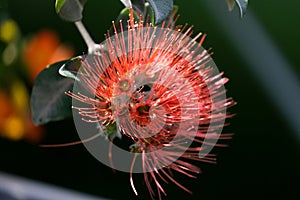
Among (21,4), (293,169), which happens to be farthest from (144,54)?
(293,169)

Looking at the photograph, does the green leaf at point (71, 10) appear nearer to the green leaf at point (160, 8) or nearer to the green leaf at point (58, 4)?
the green leaf at point (58, 4)

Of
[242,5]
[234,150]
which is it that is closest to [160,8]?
[242,5]

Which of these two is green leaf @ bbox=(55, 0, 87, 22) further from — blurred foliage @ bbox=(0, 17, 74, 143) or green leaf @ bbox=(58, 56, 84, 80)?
blurred foliage @ bbox=(0, 17, 74, 143)

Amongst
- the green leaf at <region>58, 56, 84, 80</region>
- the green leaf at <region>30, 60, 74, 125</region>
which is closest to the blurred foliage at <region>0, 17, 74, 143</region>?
the green leaf at <region>30, 60, 74, 125</region>

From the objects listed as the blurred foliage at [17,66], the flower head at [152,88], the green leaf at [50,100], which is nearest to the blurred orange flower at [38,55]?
the blurred foliage at [17,66]

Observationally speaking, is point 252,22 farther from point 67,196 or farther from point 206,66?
point 206,66

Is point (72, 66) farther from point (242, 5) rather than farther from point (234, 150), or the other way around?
point (234, 150)
